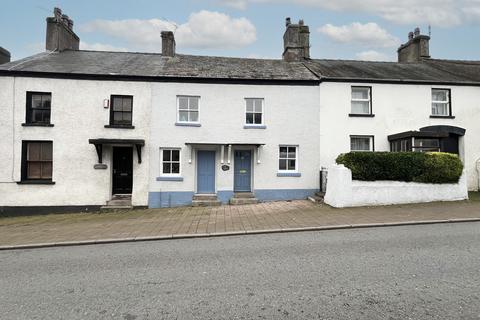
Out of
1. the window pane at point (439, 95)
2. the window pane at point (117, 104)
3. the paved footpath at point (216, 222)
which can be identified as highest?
the window pane at point (439, 95)

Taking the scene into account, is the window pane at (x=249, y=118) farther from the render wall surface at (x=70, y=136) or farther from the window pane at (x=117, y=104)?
the window pane at (x=117, y=104)

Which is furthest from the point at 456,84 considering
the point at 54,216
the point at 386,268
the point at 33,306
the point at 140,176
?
the point at 54,216

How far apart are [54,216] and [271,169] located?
10105 mm

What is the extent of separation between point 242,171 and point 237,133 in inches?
76.5

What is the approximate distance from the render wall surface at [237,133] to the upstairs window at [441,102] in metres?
6.52

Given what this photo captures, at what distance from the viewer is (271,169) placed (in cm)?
1452

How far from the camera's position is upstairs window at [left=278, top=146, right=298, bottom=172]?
1470 centimetres

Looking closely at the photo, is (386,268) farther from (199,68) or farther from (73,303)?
(199,68)

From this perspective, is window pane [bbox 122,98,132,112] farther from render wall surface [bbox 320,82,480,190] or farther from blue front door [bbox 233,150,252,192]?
render wall surface [bbox 320,82,480,190]

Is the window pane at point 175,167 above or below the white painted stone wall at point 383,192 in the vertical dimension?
above

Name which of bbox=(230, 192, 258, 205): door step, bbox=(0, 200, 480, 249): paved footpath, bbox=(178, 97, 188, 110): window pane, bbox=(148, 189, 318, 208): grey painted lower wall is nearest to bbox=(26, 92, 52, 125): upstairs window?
bbox=(0, 200, 480, 249): paved footpath

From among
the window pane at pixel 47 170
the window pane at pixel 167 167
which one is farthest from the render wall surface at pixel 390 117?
the window pane at pixel 47 170

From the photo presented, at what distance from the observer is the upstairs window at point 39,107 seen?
45.0ft

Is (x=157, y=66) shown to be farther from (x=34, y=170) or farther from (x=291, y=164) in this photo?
(x=291, y=164)
